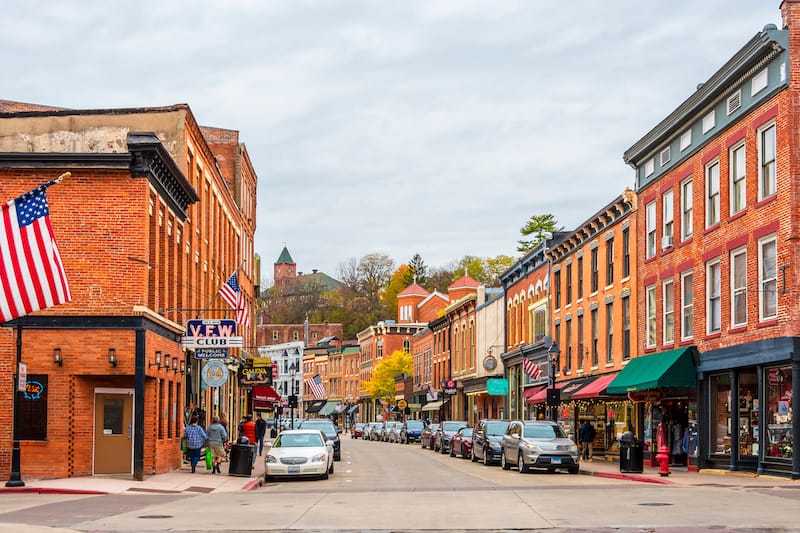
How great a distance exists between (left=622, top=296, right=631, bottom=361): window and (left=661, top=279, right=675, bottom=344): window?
401 cm

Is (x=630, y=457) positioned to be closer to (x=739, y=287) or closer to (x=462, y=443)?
(x=739, y=287)

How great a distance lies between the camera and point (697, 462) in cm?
3338

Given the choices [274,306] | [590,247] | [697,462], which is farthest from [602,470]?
[274,306]

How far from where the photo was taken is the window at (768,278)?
28.5 m

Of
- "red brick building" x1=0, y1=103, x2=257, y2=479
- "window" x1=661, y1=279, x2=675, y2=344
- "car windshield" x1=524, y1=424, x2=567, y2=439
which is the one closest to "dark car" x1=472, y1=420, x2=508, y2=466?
"car windshield" x1=524, y1=424, x2=567, y2=439

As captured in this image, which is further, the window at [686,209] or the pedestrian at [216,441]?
the window at [686,209]

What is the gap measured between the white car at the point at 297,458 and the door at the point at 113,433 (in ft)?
12.9

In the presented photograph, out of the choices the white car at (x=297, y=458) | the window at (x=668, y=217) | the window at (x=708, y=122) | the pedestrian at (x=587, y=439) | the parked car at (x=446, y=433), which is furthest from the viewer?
the parked car at (x=446, y=433)

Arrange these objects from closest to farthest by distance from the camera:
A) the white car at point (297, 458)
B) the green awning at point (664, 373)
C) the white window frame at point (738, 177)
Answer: the white window frame at point (738, 177) → the white car at point (297, 458) → the green awning at point (664, 373)

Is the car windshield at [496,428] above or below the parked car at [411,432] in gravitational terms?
above

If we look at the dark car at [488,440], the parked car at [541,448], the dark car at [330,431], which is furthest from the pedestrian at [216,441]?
the dark car at [330,431]

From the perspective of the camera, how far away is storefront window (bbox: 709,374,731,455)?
31.7m

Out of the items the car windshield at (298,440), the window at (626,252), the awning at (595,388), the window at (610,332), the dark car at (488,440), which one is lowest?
the dark car at (488,440)

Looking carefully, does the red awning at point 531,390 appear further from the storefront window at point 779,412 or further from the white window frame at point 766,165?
the white window frame at point 766,165
